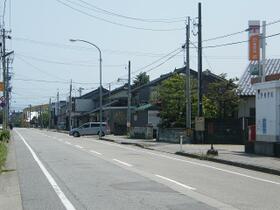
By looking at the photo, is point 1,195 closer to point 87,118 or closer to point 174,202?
point 174,202

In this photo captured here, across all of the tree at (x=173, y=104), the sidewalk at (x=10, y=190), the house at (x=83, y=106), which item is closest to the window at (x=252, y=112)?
the tree at (x=173, y=104)

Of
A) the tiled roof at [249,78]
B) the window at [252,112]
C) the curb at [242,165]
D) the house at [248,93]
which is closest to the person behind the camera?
the curb at [242,165]

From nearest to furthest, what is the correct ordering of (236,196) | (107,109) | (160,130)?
(236,196) → (160,130) → (107,109)

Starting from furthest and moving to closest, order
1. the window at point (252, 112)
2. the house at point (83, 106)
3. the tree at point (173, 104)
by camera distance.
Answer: the house at point (83, 106)
the window at point (252, 112)
the tree at point (173, 104)

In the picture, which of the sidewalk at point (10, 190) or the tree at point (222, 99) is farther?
the tree at point (222, 99)

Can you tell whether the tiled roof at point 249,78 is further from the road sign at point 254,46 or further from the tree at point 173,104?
the road sign at point 254,46

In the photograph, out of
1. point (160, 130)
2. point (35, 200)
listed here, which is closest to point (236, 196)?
point (35, 200)

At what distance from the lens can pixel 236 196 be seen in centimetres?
1306

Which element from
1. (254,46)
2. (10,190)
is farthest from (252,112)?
(10,190)

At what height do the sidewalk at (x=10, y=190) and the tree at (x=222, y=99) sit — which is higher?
the tree at (x=222, y=99)

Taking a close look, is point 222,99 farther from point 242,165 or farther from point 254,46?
point 242,165

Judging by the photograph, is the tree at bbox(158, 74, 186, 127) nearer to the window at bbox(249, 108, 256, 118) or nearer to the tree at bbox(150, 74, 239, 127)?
the tree at bbox(150, 74, 239, 127)

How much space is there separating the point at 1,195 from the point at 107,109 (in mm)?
75208

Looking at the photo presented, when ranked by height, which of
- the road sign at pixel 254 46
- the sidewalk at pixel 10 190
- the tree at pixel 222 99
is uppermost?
the road sign at pixel 254 46
